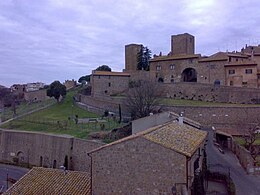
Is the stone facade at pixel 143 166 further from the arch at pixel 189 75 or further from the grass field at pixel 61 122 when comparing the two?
the arch at pixel 189 75

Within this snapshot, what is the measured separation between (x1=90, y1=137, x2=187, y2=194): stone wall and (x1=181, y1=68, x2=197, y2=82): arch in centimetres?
4459

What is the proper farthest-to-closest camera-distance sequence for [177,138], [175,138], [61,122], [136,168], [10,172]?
[61,122] → [10,172] → [177,138] → [175,138] → [136,168]

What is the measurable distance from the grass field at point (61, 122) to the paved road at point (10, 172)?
19.7 feet

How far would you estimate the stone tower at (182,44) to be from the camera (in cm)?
6569

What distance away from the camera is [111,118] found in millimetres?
43438

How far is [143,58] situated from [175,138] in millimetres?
53915

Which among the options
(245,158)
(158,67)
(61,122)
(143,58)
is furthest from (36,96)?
(245,158)

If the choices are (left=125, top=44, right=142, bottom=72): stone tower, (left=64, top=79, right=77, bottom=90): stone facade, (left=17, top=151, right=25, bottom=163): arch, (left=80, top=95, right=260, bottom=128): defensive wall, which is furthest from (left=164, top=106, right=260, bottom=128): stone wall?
(left=64, top=79, right=77, bottom=90): stone facade

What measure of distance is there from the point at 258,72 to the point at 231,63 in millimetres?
4147

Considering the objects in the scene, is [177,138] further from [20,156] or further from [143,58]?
[143,58]

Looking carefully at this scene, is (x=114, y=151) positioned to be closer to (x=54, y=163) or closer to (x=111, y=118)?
(x=54, y=163)

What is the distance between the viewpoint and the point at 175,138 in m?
16.4

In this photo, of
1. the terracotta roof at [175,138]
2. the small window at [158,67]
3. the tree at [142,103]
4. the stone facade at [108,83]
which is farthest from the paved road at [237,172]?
the small window at [158,67]

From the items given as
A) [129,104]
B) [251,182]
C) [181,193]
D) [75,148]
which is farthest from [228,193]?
[129,104]
